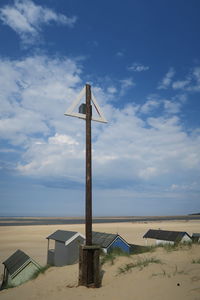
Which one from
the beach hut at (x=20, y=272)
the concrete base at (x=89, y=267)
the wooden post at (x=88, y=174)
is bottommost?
the beach hut at (x=20, y=272)

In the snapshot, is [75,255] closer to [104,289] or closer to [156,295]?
[104,289]

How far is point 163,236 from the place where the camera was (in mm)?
27016

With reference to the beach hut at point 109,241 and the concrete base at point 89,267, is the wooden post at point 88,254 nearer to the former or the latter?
the concrete base at point 89,267

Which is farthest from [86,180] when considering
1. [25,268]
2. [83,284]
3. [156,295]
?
[25,268]

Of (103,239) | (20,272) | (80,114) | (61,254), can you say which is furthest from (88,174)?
(61,254)

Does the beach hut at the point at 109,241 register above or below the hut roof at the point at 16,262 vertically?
above

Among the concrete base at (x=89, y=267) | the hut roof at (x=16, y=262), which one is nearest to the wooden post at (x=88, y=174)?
the concrete base at (x=89, y=267)

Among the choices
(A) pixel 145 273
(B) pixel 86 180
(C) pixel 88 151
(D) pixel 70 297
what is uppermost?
(C) pixel 88 151

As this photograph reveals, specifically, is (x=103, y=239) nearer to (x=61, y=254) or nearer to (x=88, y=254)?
(x=61, y=254)

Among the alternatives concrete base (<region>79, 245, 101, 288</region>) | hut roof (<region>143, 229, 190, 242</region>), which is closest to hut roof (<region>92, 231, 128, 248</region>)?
hut roof (<region>143, 229, 190, 242</region>)

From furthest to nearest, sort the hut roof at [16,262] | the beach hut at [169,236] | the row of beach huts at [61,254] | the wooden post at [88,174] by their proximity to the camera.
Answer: the beach hut at [169,236] → the hut roof at [16,262] → the row of beach huts at [61,254] → the wooden post at [88,174]

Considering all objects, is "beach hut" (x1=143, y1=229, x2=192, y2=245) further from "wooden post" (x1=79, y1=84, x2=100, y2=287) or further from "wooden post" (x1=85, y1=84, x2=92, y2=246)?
"wooden post" (x1=85, y1=84, x2=92, y2=246)

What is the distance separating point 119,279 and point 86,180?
10.2 feet

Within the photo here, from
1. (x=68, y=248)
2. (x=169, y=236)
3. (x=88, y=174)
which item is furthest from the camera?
(x=169, y=236)
